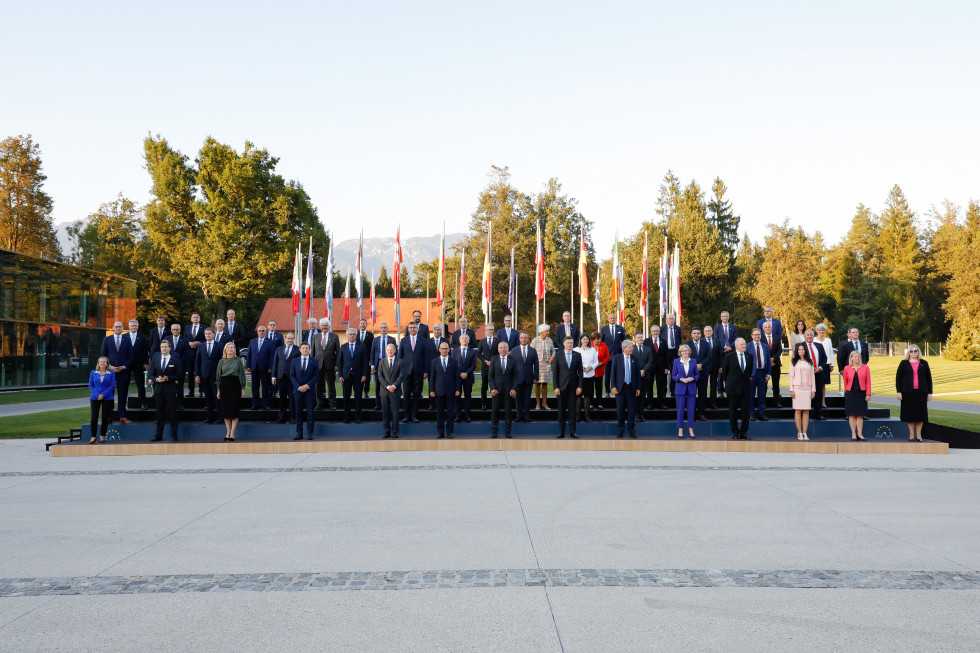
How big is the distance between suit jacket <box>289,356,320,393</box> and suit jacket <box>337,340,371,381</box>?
757mm

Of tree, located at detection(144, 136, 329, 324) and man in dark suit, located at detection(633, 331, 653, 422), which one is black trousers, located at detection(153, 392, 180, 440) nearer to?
man in dark suit, located at detection(633, 331, 653, 422)

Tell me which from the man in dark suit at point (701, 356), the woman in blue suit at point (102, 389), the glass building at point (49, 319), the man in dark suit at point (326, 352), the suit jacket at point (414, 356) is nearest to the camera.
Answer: the woman in blue suit at point (102, 389)

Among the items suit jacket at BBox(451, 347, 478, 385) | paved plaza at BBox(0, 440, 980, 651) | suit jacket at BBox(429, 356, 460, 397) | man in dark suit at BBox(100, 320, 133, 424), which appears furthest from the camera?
suit jacket at BBox(451, 347, 478, 385)

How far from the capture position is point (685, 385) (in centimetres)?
1409

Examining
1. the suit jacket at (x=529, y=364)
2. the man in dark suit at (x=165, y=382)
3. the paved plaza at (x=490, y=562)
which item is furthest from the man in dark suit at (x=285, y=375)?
the suit jacket at (x=529, y=364)

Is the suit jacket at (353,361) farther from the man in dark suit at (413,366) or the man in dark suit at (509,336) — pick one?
the man in dark suit at (509,336)

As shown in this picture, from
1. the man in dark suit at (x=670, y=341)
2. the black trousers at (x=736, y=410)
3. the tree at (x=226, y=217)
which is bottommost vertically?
the black trousers at (x=736, y=410)

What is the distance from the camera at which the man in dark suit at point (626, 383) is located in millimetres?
13742

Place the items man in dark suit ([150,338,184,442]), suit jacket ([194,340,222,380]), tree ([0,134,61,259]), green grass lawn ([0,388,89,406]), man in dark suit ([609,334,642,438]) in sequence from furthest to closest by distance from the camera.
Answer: tree ([0,134,61,259])
green grass lawn ([0,388,89,406])
suit jacket ([194,340,222,380])
man in dark suit ([609,334,642,438])
man in dark suit ([150,338,184,442])

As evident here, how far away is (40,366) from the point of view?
32000 millimetres

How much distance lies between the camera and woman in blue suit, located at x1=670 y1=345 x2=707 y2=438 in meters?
13.7

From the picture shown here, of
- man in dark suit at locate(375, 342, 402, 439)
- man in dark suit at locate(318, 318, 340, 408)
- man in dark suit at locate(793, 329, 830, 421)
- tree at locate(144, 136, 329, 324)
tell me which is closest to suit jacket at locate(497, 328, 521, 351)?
man in dark suit at locate(375, 342, 402, 439)

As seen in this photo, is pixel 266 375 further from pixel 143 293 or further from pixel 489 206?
pixel 143 293

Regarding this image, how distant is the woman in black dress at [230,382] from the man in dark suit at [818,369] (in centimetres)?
1084
